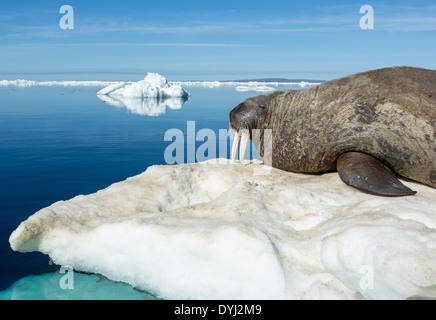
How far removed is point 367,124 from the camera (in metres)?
5.25

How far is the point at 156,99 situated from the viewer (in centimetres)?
3862

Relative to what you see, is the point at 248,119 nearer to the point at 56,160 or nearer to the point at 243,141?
the point at 243,141

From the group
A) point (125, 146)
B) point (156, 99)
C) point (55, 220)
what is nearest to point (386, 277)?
point (55, 220)

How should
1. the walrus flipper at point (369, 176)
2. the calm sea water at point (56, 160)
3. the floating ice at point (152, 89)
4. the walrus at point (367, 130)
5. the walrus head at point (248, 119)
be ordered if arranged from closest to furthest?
the walrus flipper at point (369, 176), the walrus at point (367, 130), the calm sea water at point (56, 160), the walrus head at point (248, 119), the floating ice at point (152, 89)

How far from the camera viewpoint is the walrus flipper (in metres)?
4.34

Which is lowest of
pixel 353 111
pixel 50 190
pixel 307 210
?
pixel 50 190

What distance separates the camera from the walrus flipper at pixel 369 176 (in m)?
4.34

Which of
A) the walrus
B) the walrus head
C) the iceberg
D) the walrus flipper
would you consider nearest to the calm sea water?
the iceberg

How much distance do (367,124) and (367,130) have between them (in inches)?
3.6

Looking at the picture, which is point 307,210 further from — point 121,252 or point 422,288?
point 121,252

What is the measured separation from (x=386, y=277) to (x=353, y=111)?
125 inches

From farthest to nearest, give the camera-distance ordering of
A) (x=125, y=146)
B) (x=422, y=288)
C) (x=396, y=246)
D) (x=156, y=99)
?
(x=156, y=99)
(x=125, y=146)
(x=396, y=246)
(x=422, y=288)

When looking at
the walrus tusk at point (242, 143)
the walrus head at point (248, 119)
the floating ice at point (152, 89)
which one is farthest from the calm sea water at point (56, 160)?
the floating ice at point (152, 89)

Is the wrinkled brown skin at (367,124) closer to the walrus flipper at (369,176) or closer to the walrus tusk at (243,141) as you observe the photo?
the walrus flipper at (369,176)
